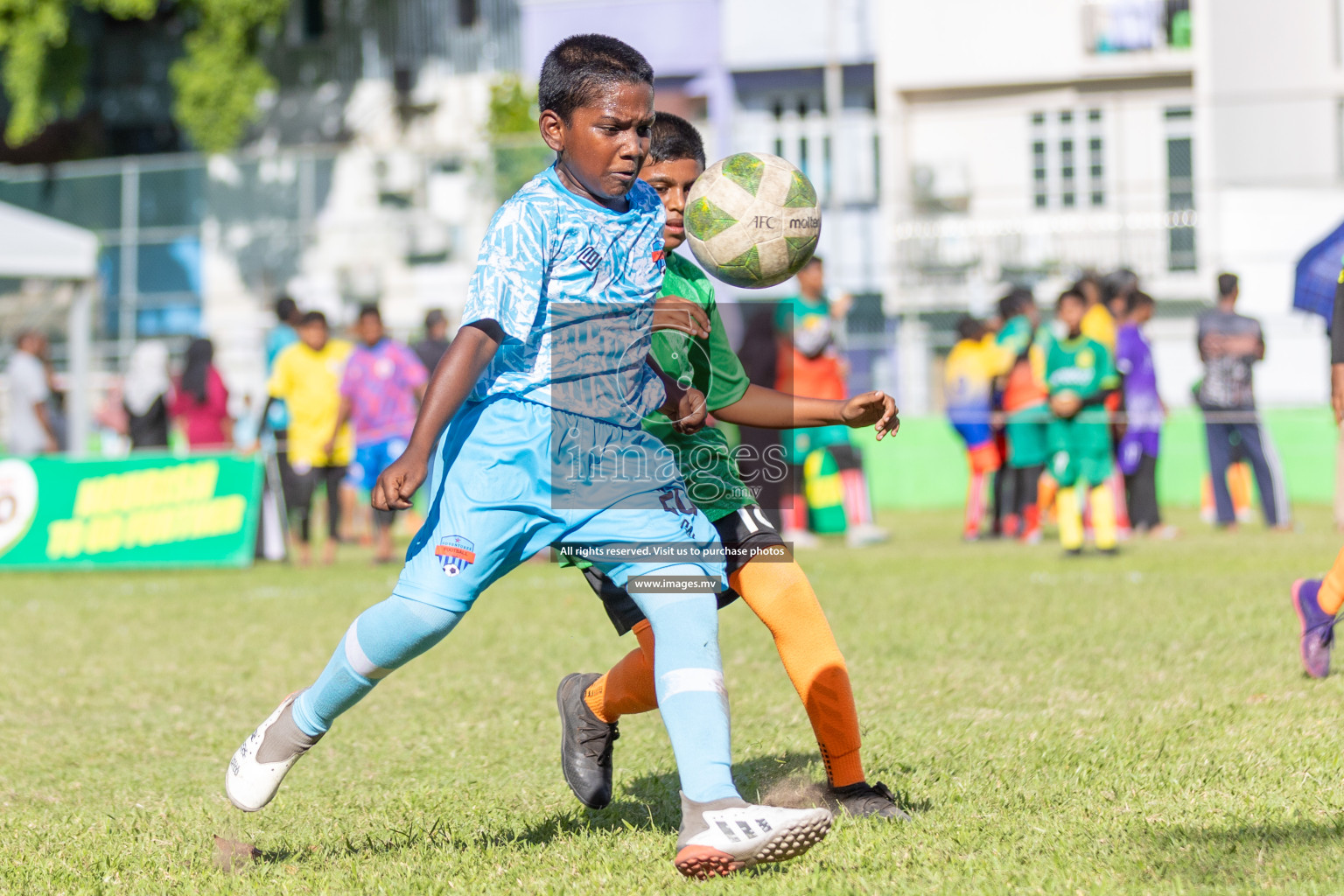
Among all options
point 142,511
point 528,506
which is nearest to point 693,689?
point 528,506

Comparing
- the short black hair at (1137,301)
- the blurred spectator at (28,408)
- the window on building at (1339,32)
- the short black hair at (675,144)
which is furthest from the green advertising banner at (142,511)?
the window on building at (1339,32)

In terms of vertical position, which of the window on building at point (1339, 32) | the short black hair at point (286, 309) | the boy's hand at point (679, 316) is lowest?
the boy's hand at point (679, 316)

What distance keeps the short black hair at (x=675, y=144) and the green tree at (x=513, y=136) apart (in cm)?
1503

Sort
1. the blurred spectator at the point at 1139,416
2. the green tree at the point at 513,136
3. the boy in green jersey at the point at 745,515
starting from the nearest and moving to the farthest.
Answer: the boy in green jersey at the point at 745,515, the blurred spectator at the point at 1139,416, the green tree at the point at 513,136

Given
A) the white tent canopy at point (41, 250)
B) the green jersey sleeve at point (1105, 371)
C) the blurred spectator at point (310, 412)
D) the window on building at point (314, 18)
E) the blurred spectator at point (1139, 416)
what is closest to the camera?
the green jersey sleeve at point (1105, 371)

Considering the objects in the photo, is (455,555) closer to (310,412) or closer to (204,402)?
(310,412)

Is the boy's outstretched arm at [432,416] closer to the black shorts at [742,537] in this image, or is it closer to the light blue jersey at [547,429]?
the light blue jersey at [547,429]

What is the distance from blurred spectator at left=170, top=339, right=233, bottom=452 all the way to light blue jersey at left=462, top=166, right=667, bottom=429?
34.8 feet

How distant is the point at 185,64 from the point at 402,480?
1216 inches

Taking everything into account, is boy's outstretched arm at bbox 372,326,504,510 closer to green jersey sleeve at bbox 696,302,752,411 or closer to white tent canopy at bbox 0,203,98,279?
green jersey sleeve at bbox 696,302,752,411

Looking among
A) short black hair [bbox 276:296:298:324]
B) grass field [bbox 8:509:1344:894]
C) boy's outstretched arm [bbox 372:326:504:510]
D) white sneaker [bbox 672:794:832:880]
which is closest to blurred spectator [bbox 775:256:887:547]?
grass field [bbox 8:509:1344:894]

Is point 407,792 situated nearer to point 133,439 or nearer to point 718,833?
point 718,833

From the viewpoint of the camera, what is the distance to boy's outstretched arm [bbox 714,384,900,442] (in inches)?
139

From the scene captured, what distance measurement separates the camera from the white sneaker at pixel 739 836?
315 centimetres
